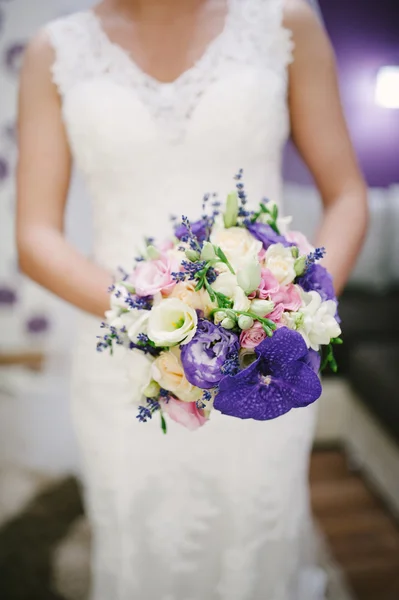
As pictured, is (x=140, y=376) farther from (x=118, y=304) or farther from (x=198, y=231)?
(x=198, y=231)

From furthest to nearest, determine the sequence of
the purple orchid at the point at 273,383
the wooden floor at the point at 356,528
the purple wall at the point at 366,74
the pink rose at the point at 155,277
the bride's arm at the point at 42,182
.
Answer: the purple wall at the point at 366,74
the wooden floor at the point at 356,528
the bride's arm at the point at 42,182
the pink rose at the point at 155,277
the purple orchid at the point at 273,383

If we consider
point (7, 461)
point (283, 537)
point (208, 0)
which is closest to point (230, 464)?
point (283, 537)

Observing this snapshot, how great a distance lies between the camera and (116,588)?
133 centimetres

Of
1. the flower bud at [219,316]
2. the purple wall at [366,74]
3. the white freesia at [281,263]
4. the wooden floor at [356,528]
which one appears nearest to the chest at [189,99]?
the white freesia at [281,263]

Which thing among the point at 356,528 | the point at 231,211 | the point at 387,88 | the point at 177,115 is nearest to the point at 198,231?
the point at 231,211

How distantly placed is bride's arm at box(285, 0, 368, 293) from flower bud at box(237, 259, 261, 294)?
43 centimetres

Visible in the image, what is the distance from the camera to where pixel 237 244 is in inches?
30.3

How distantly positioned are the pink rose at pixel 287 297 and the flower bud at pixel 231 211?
15cm

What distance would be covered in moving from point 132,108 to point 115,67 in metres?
0.10

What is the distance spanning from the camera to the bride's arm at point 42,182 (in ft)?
3.59

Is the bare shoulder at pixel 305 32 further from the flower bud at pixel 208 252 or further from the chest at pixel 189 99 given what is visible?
the flower bud at pixel 208 252

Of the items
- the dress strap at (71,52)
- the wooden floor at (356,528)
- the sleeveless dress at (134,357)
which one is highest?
the dress strap at (71,52)

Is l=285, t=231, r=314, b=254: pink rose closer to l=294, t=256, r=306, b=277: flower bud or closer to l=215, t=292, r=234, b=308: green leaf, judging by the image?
l=294, t=256, r=306, b=277: flower bud

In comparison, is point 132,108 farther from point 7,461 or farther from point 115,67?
point 7,461
